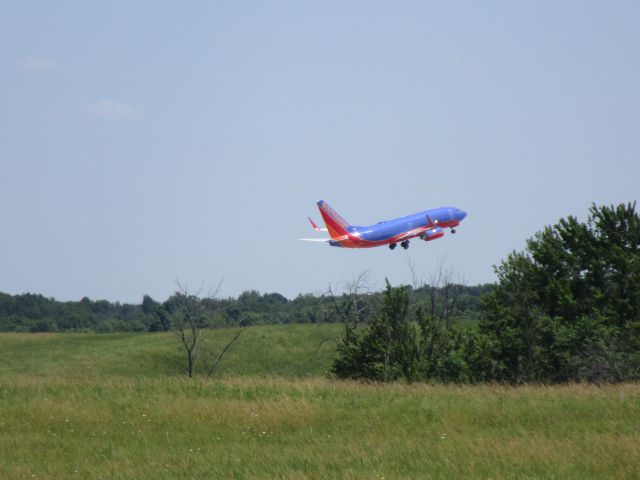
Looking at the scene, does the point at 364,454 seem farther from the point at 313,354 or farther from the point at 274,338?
the point at 274,338

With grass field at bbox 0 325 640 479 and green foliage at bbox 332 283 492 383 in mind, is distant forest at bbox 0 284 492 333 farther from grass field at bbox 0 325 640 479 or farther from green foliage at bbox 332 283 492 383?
grass field at bbox 0 325 640 479

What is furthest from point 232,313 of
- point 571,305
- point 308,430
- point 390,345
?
point 308,430

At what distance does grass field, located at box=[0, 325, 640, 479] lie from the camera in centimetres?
1574

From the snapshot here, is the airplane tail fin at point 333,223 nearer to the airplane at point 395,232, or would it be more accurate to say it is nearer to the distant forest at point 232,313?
the airplane at point 395,232

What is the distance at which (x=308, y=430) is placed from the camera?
20.3 metres

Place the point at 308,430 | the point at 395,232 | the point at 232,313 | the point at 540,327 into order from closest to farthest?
1. the point at 308,430
2. the point at 395,232
3. the point at 540,327
4. the point at 232,313

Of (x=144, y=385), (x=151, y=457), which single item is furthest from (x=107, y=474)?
(x=144, y=385)

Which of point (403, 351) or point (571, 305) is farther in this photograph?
point (571, 305)

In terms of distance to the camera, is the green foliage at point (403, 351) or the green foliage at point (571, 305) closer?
the green foliage at point (403, 351)

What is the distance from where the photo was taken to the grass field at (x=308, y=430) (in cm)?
1574

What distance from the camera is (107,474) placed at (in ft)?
52.1

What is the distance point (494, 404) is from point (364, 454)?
270 inches

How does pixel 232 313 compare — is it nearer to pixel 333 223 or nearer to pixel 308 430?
pixel 333 223

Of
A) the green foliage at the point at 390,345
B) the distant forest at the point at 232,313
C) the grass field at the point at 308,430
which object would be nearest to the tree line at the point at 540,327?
the green foliage at the point at 390,345
